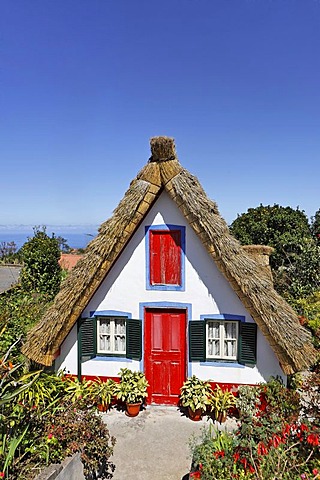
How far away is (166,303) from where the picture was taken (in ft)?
25.2

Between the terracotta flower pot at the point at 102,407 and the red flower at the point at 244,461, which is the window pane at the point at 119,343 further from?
the red flower at the point at 244,461

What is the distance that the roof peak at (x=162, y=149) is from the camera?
23.6ft

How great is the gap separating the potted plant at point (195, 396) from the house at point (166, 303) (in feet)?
0.94

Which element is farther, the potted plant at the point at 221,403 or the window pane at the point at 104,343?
the window pane at the point at 104,343

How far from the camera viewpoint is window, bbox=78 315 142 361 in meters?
7.76

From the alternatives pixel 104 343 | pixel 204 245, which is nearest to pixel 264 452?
pixel 204 245

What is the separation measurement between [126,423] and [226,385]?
90.8 inches

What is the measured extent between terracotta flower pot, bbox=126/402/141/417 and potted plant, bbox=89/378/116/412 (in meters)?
0.46

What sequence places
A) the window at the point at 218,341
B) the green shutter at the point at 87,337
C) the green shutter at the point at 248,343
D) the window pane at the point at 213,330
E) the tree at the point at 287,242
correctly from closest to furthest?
1. the green shutter at the point at 248,343
2. the window at the point at 218,341
3. the window pane at the point at 213,330
4. the green shutter at the point at 87,337
5. the tree at the point at 287,242

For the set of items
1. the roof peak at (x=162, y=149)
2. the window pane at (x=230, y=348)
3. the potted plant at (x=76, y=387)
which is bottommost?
the potted plant at (x=76, y=387)

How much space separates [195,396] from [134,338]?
1.80 metres

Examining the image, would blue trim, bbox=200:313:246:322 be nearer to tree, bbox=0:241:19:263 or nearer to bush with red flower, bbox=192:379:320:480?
bush with red flower, bbox=192:379:320:480

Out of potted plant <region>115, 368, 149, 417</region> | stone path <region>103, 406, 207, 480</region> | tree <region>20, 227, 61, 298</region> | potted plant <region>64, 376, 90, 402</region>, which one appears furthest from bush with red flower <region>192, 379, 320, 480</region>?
tree <region>20, 227, 61, 298</region>

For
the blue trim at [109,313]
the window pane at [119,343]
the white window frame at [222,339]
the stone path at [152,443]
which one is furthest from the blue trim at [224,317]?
the stone path at [152,443]
